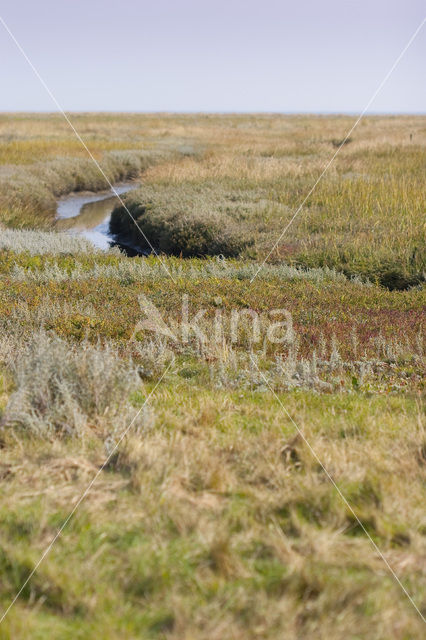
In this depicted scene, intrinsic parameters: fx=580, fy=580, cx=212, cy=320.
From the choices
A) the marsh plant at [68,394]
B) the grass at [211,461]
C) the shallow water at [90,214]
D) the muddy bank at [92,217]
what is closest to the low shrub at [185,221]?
the muddy bank at [92,217]

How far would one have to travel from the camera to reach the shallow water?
21.0 meters

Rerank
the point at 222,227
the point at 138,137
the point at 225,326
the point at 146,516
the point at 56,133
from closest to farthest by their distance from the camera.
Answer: the point at 146,516
the point at 225,326
the point at 222,227
the point at 56,133
the point at 138,137

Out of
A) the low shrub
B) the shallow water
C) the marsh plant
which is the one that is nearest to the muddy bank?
the shallow water

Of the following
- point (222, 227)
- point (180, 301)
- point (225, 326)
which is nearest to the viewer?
point (225, 326)

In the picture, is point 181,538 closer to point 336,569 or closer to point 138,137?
point 336,569

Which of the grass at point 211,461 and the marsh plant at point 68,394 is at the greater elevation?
the marsh plant at point 68,394

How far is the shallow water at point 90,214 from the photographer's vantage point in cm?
2100

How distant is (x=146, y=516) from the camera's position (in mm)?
3418

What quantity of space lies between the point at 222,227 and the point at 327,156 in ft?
47.1

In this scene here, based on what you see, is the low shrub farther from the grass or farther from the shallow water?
the grass

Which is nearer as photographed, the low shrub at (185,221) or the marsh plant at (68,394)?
the marsh plant at (68,394)

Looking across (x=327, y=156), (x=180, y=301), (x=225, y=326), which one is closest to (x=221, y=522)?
(x=225, y=326)

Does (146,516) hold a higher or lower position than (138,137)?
lower

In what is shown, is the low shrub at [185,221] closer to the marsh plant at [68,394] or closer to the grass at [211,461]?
the grass at [211,461]
